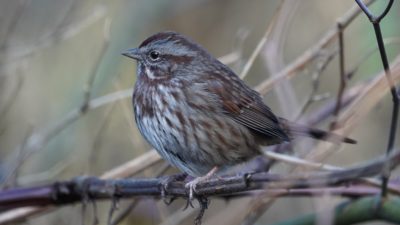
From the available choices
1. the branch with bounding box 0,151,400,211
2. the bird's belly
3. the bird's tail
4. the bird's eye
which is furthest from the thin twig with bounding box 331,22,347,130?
the bird's eye

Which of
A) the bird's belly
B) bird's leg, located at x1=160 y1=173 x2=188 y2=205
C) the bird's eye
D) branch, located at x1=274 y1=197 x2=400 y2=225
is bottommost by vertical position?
branch, located at x1=274 y1=197 x2=400 y2=225

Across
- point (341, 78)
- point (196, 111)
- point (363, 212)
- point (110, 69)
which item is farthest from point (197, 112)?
point (110, 69)

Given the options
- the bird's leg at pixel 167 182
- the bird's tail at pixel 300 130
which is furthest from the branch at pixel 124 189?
the bird's tail at pixel 300 130

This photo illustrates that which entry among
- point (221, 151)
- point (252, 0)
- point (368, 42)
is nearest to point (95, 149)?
point (221, 151)

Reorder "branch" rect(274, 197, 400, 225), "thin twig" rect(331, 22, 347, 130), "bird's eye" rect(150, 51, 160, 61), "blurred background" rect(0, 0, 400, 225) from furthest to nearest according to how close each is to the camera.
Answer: "blurred background" rect(0, 0, 400, 225) < "bird's eye" rect(150, 51, 160, 61) < "thin twig" rect(331, 22, 347, 130) < "branch" rect(274, 197, 400, 225)

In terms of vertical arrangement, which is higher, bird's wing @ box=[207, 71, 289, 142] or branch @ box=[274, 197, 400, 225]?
bird's wing @ box=[207, 71, 289, 142]

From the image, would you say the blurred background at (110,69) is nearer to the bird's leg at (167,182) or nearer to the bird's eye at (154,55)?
the bird's eye at (154,55)

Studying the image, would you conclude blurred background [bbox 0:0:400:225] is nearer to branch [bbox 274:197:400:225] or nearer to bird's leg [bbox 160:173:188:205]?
bird's leg [bbox 160:173:188:205]
